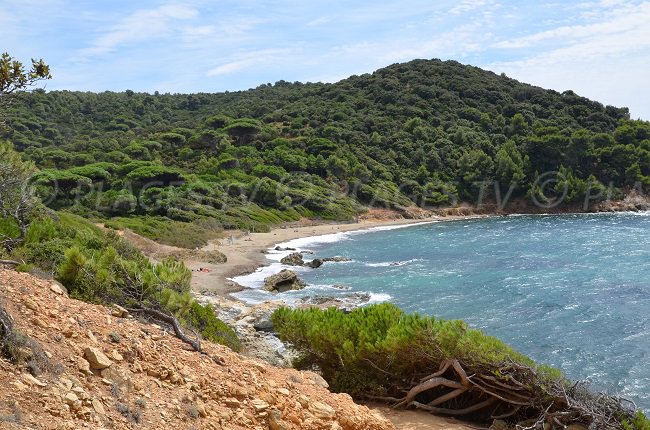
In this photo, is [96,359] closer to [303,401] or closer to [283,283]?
[303,401]

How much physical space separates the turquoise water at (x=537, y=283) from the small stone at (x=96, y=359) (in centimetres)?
1493

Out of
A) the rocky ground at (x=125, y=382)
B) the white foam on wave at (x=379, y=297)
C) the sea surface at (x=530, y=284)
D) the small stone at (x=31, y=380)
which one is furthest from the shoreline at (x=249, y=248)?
the small stone at (x=31, y=380)

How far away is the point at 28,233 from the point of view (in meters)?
16.8

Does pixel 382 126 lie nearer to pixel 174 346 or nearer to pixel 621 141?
pixel 621 141

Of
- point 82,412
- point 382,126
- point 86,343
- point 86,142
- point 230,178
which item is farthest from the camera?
point 382,126

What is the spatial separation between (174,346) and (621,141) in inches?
3899

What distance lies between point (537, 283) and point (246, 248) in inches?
1016

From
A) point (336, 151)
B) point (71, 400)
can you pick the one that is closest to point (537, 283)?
point (71, 400)

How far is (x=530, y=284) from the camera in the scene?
33.1 meters

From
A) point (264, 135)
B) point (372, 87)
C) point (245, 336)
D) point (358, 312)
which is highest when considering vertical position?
point (372, 87)

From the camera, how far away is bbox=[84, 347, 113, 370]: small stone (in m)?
7.09

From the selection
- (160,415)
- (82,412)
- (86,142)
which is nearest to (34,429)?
(82,412)

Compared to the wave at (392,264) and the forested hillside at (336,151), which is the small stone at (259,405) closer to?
the wave at (392,264)

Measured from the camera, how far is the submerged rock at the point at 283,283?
3309 centimetres
